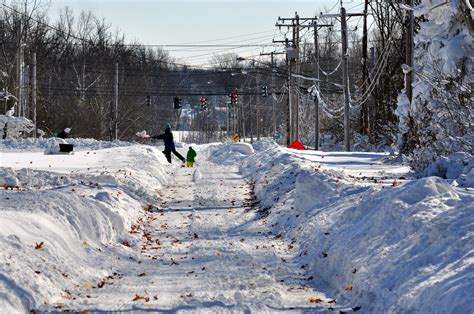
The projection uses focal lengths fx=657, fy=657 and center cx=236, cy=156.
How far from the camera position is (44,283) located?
24.4 ft

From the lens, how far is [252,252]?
35.0 ft

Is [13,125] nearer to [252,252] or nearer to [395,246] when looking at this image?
[252,252]

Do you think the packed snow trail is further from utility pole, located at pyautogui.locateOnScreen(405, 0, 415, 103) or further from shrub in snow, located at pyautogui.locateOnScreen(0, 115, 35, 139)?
shrub in snow, located at pyautogui.locateOnScreen(0, 115, 35, 139)

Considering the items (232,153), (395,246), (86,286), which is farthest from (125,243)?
(232,153)

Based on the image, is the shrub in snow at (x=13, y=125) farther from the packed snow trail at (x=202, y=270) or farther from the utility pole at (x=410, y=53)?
the packed snow trail at (x=202, y=270)

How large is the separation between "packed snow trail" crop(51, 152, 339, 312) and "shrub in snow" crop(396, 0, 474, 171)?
6.33 metres

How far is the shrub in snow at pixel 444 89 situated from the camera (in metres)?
17.7

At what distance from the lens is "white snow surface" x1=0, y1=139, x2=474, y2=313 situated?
22.3ft

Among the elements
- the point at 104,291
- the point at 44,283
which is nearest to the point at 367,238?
the point at 104,291

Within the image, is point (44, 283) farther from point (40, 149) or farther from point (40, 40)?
point (40, 40)

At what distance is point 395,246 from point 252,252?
11.3ft

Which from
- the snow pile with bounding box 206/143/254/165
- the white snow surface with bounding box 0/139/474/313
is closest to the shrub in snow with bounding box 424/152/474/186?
the white snow surface with bounding box 0/139/474/313

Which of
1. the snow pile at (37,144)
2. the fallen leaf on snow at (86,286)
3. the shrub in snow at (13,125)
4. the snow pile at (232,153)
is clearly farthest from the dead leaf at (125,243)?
the shrub in snow at (13,125)

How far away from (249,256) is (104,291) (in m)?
2.89
